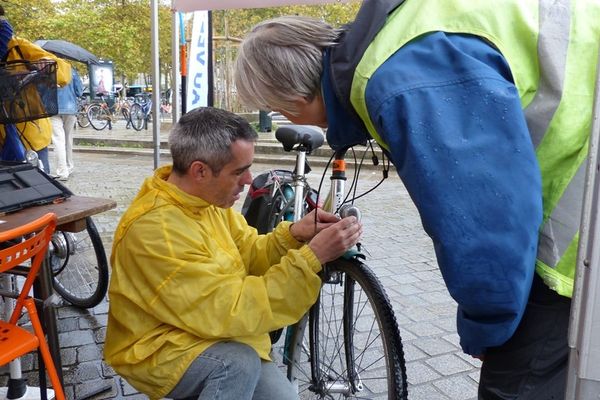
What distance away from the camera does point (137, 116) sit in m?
18.5

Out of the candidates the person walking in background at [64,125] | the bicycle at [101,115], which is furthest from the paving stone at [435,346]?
the bicycle at [101,115]

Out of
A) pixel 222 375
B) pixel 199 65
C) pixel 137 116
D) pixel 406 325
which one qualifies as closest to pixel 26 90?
pixel 222 375

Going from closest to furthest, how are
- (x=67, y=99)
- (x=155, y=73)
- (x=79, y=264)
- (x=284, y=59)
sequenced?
(x=284, y=59), (x=79, y=264), (x=155, y=73), (x=67, y=99)

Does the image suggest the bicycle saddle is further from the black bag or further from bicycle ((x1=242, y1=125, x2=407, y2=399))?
the black bag

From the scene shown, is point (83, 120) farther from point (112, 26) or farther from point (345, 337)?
point (345, 337)

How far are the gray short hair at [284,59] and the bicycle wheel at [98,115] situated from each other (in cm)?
1799

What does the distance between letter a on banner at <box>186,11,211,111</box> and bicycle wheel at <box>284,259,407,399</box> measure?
13.1 ft

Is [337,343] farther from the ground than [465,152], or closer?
closer

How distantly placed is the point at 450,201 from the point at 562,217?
29 centimetres

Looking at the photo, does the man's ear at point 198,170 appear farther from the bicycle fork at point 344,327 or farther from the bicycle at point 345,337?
the bicycle fork at point 344,327

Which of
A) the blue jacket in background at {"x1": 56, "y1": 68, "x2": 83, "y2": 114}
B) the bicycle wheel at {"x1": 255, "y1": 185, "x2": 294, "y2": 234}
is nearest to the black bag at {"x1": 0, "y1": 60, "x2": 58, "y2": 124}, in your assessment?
the bicycle wheel at {"x1": 255, "y1": 185, "x2": 294, "y2": 234}

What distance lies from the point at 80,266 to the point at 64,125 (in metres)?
5.73

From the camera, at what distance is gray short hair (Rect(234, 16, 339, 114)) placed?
133cm

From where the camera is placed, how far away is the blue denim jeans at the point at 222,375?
1794mm
